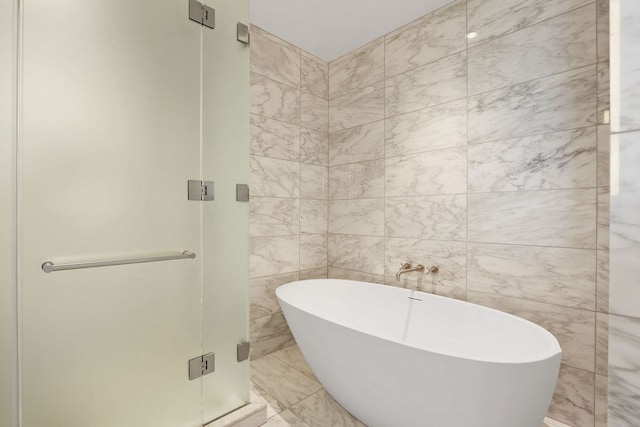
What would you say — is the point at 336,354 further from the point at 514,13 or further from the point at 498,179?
the point at 514,13

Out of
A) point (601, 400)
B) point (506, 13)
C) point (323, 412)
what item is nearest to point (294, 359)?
point (323, 412)

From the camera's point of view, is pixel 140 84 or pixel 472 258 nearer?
pixel 140 84

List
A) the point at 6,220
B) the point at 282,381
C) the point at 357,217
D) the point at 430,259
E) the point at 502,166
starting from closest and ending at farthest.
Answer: the point at 6,220 → the point at 502,166 → the point at 282,381 → the point at 430,259 → the point at 357,217

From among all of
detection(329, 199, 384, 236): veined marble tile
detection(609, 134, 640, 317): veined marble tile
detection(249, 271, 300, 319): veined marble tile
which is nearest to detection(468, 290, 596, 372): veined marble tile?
detection(609, 134, 640, 317): veined marble tile

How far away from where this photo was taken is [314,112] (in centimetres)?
269

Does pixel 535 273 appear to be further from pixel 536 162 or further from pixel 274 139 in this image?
pixel 274 139

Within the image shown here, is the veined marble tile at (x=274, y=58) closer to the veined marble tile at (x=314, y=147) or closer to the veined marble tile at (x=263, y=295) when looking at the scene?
the veined marble tile at (x=314, y=147)

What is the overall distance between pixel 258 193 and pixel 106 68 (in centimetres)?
127

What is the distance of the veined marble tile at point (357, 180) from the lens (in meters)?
2.41

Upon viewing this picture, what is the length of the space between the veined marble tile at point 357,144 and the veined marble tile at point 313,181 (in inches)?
5.5

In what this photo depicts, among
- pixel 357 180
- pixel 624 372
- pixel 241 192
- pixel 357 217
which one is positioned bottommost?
pixel 624 372

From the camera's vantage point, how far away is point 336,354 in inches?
57.1

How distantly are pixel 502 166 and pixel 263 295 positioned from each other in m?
1.89

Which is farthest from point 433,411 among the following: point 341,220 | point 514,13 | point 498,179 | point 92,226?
point 514,13
